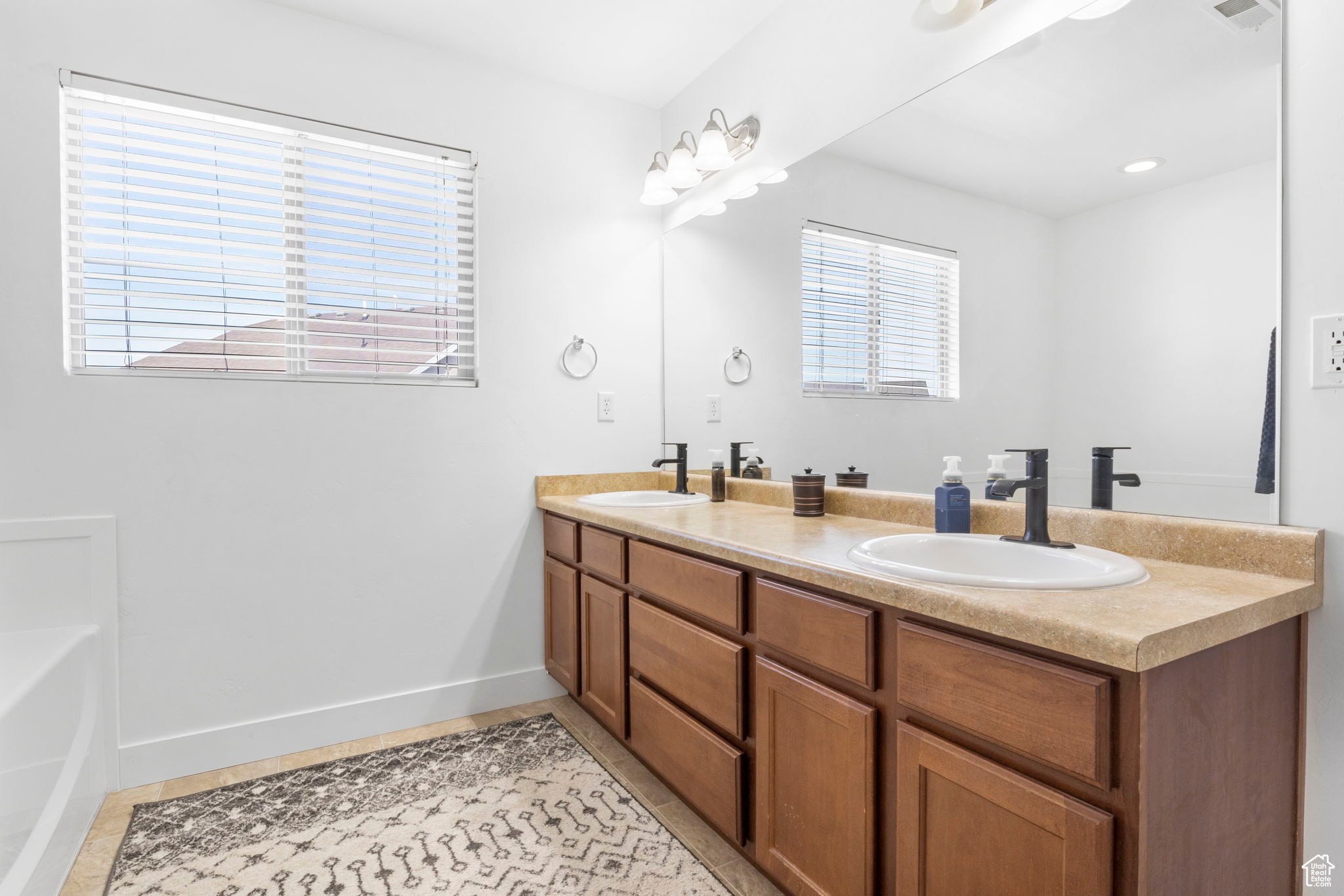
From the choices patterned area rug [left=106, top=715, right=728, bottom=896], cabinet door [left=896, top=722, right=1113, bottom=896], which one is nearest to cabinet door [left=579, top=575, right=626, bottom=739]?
patterned area rug [left=106, top=715, right=728, bottom=896]

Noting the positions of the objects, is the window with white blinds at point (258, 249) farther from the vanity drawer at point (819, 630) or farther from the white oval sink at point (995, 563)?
the white oval sink at point (995, 563)

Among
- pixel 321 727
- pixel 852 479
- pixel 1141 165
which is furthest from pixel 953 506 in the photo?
pixel 321 727

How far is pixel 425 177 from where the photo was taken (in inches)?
93.6

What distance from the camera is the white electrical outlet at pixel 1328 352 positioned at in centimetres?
106

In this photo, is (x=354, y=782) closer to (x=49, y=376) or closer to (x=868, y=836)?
(x=49, y=376)

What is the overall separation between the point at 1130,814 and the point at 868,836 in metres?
0.46

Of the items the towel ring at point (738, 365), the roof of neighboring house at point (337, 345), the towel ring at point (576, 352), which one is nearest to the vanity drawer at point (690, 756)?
the towel ring at point (738, 365)

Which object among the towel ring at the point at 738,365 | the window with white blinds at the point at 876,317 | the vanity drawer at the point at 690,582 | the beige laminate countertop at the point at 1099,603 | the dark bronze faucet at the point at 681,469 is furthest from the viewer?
the dark bronze faucet at the point at 681,469

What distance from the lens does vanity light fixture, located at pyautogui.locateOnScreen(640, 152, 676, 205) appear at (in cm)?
252

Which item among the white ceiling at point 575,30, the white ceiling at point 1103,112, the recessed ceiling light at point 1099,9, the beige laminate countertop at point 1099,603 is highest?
the white ceiling at point 575,30

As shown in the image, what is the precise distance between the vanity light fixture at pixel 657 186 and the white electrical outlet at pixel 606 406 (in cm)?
76

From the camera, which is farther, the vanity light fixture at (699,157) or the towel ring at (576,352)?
the towel ring at (576,352)

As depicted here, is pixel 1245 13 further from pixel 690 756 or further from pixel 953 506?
pixel 690 756

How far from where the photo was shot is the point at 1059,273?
4.73 feet
